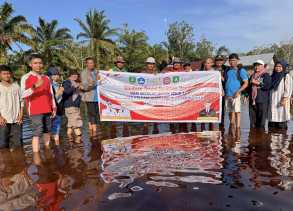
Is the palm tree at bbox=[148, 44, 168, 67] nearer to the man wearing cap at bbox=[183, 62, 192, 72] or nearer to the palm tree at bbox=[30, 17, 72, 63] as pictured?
the palm tree at bbox=[30, 17, 72, 63]

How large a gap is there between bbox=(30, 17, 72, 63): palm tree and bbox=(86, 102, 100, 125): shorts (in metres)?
25.1

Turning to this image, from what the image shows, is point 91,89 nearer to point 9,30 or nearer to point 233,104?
point 233,104

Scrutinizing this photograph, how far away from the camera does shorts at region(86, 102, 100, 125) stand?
8219mm

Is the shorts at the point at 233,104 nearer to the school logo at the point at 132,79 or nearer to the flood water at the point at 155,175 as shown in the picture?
the flood water at the point at 155,175

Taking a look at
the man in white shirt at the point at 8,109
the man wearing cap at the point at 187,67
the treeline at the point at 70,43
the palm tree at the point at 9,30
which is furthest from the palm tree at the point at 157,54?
the man in white shirt at the point at 8,109

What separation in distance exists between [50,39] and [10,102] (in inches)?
1134

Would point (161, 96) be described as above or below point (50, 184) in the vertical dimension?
above

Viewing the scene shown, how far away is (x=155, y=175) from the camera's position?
15.0 ft

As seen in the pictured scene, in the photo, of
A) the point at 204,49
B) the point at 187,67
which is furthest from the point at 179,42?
the point at 187,67

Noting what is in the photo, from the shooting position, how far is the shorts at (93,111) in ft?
27.0

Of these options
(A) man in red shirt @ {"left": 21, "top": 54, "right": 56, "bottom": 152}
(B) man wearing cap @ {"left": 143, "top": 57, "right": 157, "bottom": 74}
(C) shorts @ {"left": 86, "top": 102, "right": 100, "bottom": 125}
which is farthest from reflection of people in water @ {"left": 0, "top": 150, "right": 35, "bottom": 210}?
(B) man wearing cap @ {"left": 143, "top": 57, "right": 157, "bottom": 74}

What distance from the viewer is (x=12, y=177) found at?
4785 mm

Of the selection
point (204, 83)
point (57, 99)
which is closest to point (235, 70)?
point (204, 83)

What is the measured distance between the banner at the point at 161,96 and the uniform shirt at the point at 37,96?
8.14 ft
